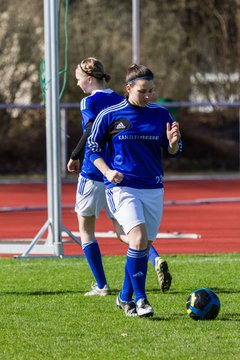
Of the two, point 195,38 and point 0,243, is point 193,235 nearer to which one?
point 0,243

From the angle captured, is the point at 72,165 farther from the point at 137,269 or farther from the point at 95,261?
the point at 137,269

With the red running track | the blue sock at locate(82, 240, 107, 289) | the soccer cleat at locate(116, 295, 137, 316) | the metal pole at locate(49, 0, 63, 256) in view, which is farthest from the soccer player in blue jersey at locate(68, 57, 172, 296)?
the red running track

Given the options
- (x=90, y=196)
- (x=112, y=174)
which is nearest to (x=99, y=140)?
(x=112, y=174)

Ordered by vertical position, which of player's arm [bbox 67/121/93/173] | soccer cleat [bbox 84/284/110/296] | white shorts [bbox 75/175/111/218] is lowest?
soccer cleat [bbox 84/284/110/296]

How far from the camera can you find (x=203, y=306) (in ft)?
26.5

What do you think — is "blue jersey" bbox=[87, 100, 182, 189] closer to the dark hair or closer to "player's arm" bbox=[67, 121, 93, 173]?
the dark hair

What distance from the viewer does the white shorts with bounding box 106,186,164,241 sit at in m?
8.20

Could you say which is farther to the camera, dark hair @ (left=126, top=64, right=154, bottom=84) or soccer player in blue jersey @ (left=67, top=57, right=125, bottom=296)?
soccer player in blue jersey @ (left=67, top=57, right=125, bottom=296)

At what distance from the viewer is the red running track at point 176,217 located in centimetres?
1363

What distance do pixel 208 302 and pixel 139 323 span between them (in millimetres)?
564

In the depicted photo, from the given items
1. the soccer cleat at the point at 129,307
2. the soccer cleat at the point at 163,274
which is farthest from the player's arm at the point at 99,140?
the soccer cleat at the point at 163,274

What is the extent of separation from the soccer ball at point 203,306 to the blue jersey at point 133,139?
0.96 metres

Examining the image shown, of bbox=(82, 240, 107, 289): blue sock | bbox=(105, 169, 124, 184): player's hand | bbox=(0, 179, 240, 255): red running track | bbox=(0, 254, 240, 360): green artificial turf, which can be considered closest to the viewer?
bbox=(0, 254, 240, 360): green artificial turf

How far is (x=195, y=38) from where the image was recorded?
37.7m
